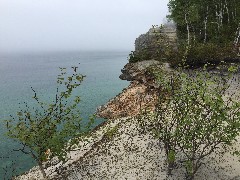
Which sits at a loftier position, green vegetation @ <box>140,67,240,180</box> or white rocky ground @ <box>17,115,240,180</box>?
green vegetation @ <box>140,67,240,180</box>

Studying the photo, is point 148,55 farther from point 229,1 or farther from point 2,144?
point 229,1

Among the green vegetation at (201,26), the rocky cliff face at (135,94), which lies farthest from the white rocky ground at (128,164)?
the green vegetation at (201,26)

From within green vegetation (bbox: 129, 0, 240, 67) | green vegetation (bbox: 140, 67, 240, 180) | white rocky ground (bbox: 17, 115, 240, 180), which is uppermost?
green vegetation (bbox: 129, 0, 240, 67)

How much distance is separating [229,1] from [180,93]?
51.7 m

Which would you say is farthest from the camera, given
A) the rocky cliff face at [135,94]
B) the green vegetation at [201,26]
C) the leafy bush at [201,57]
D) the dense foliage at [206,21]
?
the dense foliage at [206,21]

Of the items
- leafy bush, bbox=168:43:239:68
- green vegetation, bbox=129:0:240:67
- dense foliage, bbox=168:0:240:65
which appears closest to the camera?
leafy bush, bbox=168:43:239:68

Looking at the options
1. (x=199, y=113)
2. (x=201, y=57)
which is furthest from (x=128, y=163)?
(x=201, y=57)

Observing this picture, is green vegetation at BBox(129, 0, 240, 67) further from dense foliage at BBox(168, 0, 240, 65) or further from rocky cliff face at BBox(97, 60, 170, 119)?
rocky cliff face at BBox(97, 60, 170, 119)

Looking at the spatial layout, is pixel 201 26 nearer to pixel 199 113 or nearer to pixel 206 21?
pixel 206 21

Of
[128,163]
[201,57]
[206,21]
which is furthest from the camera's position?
[206,21]

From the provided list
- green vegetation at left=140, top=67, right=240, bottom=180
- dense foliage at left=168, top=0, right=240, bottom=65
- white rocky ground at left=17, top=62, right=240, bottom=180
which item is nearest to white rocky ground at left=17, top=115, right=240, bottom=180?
white rocky ground at left=17, top=62, right=240, bottom=180

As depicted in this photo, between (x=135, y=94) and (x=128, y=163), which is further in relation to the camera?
(x=135, y=94)

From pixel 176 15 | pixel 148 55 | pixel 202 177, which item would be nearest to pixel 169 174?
pixel 202 177

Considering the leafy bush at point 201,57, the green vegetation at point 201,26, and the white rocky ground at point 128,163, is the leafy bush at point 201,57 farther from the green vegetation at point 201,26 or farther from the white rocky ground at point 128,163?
the white rocky ground at point 128,163
